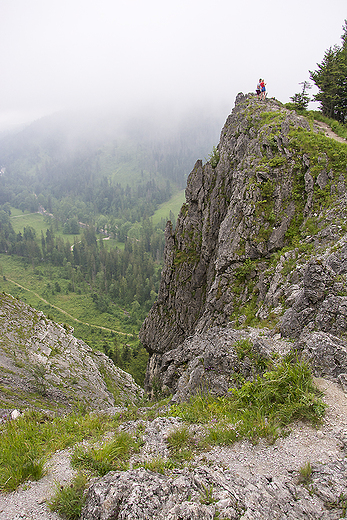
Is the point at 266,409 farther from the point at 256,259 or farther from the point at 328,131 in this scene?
the point at 328,131

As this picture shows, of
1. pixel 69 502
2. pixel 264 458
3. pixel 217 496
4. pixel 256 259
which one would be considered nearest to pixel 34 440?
pixel 69 502

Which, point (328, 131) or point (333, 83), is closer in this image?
point (328, 131)

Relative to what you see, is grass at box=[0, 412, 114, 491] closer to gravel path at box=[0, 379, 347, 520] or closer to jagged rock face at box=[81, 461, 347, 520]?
gravel path at box=[0, 379, 347, 520]

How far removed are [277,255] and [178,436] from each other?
14200mm

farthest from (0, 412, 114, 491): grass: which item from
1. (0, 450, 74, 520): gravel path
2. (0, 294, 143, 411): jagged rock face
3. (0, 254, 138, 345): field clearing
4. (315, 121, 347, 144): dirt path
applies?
(0, 254, 138, 345): field clearing

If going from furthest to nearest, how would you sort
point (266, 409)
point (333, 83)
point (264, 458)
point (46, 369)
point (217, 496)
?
point (333, 83)
point (46, 369)
point (266, 409)
point (264, 458)
point (217, 496)

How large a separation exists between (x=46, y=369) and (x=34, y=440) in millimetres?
22678

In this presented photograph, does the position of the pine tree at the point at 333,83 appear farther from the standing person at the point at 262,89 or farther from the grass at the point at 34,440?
the grass at the point at 34,440

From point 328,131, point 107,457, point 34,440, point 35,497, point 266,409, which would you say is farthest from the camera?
point 328,131

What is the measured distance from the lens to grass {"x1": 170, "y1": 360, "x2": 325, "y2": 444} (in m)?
5.18

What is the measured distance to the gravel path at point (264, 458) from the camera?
429 centimetres

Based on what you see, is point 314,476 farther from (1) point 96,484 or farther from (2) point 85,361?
(2) point 85,361

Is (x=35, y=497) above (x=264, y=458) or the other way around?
the other way around

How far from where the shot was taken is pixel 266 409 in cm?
561
